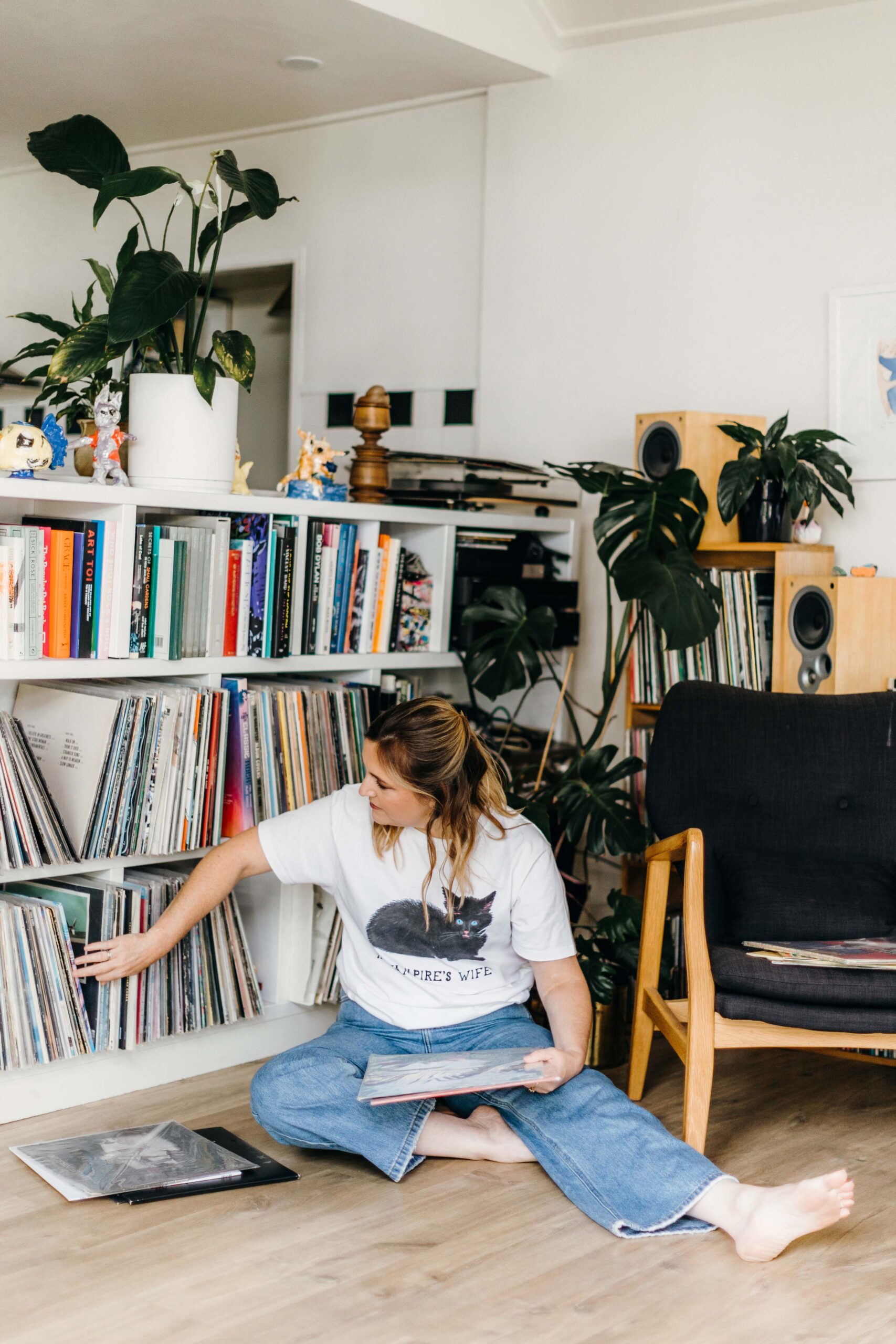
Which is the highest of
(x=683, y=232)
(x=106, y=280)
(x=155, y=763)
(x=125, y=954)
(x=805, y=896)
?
(x=683, y=232)

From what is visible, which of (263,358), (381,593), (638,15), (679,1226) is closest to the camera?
(679,1226)

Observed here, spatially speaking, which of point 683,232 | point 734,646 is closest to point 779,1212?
point 734,646

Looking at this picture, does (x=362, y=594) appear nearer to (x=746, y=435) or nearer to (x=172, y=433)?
(x=172, y=433)

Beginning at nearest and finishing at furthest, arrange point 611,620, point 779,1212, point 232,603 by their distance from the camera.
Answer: point 779,1212 → point 232,603 → point 611,620

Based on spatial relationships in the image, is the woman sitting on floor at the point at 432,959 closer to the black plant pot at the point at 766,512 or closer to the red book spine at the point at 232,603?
the red book spine at the point at 232,603

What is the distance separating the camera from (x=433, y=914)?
252cm

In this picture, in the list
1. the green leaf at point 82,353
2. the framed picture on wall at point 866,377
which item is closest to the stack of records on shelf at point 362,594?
the green leaf at point 82,353

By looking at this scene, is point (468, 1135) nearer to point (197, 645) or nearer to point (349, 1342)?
point (349, 1342)

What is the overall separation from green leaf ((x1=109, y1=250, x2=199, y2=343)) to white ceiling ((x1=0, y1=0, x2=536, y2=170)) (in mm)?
1090

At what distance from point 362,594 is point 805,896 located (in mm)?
1264

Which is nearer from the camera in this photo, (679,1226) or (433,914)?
(679,1226)

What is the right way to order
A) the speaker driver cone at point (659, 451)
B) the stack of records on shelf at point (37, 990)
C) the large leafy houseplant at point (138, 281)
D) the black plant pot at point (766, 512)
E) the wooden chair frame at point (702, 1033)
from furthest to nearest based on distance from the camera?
1. the speaker driver cone at point (659, 451)
2. the black plant pot at point (766, 512)
3. the large leafy houseplant at point (138, 281)
4. the stack of records on shelf at point (37, 990)
5. the wooden chair frame at point (702, 1033)

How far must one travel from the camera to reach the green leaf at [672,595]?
3.05 metres

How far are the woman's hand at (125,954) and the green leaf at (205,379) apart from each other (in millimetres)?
1099
